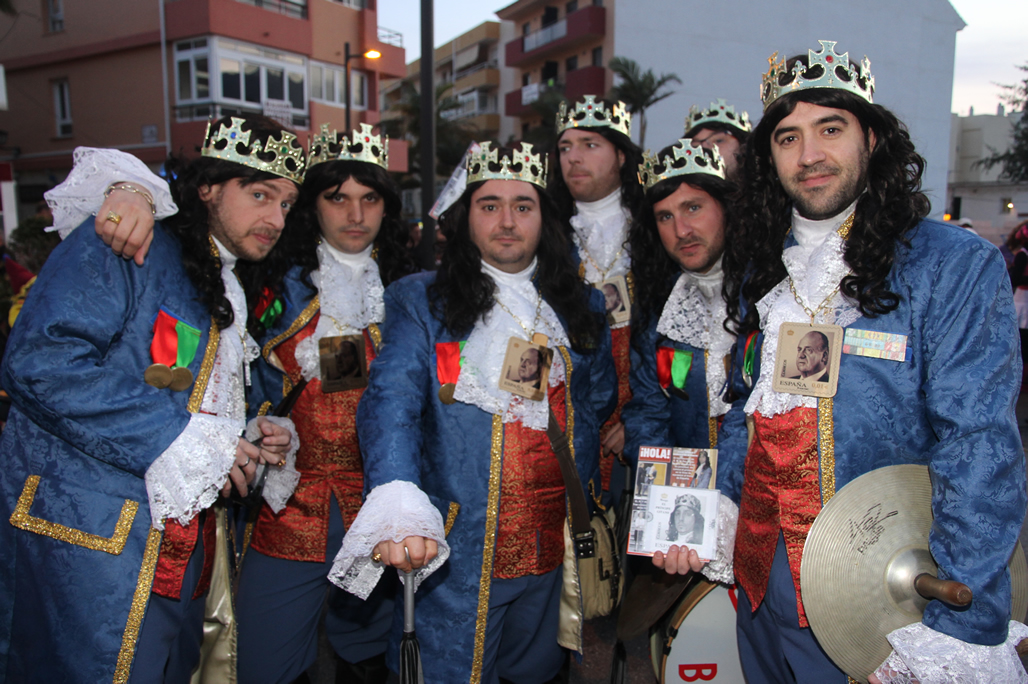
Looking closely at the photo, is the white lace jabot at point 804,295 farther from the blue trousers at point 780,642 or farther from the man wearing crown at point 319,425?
the man wearing crown at point 319,425

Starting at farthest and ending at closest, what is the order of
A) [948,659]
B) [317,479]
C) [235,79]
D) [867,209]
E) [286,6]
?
1. [286,6]
2. [235,79]
3. [317,479]
4. [867,209]
5. [948,659]

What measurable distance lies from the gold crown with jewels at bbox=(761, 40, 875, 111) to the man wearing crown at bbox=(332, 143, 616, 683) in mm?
1116

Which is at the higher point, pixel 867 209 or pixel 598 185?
pixel 598 185

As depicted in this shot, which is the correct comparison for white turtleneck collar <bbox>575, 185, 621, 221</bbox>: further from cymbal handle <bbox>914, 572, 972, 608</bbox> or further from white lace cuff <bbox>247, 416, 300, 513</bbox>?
cymbal handle <bbox>914, 572, 972, 608</bbox>

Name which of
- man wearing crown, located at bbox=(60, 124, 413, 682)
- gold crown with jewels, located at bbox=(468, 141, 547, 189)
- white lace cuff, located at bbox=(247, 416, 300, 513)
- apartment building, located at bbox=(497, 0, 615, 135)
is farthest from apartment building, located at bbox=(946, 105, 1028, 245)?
white lace cuff, located at bbox=(247, 416, 300, 513)

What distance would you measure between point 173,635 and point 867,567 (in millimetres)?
2041

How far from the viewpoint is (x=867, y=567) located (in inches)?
66.2

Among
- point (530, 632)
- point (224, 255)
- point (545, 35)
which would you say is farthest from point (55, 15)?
point (545, 35)

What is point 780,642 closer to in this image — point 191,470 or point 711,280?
point 711,280

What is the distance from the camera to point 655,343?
3.06 meters

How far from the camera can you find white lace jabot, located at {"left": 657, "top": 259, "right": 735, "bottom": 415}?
9.43ft

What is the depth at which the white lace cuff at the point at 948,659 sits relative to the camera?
1.51 m

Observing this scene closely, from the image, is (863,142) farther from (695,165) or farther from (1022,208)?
(1022,208)

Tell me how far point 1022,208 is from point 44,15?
40.5 m
